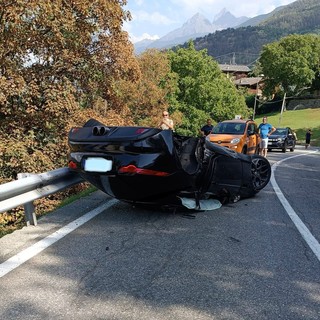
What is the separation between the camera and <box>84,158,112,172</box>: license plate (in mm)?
4605

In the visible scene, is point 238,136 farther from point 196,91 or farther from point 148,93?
point 196,91

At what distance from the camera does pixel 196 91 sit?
37.4 metres

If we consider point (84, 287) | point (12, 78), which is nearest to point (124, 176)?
point (84, 287)

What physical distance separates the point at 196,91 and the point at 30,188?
1337 inches

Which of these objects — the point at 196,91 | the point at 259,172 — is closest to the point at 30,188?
the point at 259,172

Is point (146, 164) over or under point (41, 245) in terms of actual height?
over

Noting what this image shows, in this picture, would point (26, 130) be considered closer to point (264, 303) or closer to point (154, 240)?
point (154, 240)

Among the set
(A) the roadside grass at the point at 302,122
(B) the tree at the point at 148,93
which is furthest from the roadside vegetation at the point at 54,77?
(A) the roadside grass at the point at 302,122

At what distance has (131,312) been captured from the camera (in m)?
2.72

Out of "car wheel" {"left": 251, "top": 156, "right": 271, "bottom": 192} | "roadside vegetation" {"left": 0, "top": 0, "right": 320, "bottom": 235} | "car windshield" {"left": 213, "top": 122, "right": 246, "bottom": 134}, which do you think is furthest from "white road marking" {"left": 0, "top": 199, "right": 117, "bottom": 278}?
"car windshield" {"left": 213, "top": 122, "right": 246, "bottom": 134}

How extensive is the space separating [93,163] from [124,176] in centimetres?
46

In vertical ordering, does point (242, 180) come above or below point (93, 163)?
below

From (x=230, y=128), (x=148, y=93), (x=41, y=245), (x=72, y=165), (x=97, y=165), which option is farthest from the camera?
(x=148, y=93)

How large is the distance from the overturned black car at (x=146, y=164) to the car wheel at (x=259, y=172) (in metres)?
1.54
